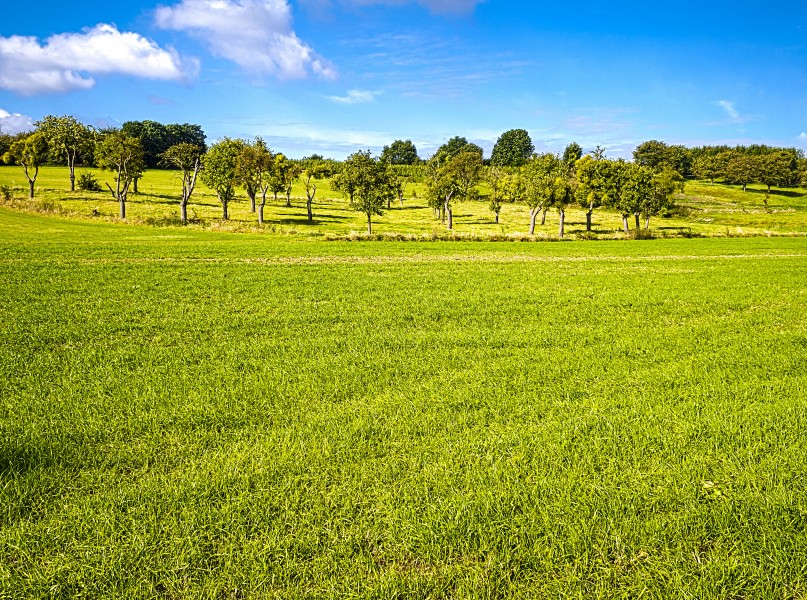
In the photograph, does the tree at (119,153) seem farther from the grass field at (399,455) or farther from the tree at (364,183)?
the grass field at (399,455)

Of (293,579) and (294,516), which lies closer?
(293,579)

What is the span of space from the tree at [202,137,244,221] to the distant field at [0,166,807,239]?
4.12m

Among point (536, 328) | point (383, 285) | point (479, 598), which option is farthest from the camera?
point (383, 285)

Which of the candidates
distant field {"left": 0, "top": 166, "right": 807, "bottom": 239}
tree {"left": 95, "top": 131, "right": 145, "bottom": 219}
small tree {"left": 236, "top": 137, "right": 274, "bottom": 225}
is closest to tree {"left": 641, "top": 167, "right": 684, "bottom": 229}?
distant field {"left": 0, "top": 166, "right": 807, "bottom": 239}

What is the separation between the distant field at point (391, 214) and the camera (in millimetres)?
60847

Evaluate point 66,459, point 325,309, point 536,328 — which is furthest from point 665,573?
point 325,309

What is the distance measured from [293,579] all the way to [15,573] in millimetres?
2599

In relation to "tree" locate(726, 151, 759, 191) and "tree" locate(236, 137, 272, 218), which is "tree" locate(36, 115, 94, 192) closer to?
"tree" locate(236, 137, 272, 218)

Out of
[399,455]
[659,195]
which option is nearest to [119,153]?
[399,455]

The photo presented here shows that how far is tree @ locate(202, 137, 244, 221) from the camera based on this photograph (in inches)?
2712

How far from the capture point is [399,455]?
636cm

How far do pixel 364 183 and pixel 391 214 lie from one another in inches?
1041

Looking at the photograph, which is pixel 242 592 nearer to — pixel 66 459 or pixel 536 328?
pixel 66 459

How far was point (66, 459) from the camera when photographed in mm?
6145
